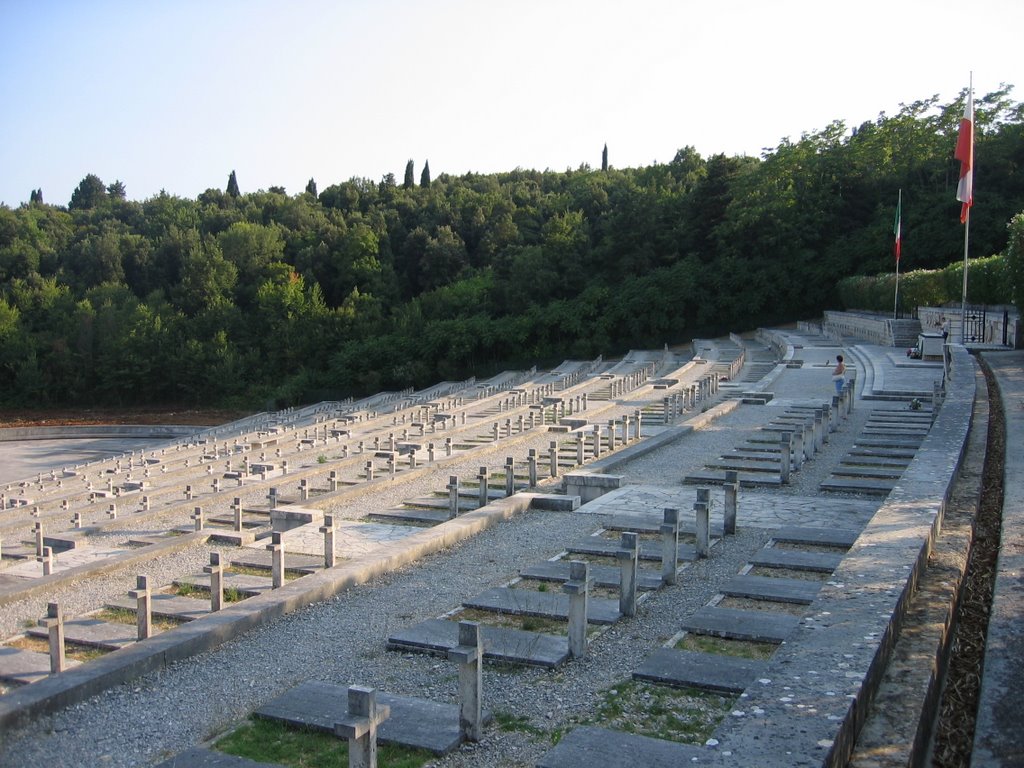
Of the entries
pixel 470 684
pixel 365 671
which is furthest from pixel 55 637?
pixel 470 684

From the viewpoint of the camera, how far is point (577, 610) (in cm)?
653

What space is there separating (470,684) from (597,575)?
12.7ft

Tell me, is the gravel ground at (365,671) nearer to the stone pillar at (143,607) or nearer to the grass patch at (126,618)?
the grass patch at (126,618)

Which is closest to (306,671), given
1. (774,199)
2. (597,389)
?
(597,389)

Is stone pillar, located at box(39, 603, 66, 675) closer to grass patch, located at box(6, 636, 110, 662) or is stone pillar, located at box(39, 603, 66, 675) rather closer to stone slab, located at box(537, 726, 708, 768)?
grass patch, located at box(6, 636, 110, 662)

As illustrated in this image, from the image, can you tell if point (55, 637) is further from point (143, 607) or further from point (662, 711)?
point (662, 711)

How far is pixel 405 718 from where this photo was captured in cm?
550

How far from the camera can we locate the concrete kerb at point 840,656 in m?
3.98

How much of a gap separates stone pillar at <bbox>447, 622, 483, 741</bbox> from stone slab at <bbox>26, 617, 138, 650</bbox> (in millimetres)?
3636

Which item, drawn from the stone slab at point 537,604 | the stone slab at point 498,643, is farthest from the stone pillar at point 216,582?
the stone slab at point 537,604

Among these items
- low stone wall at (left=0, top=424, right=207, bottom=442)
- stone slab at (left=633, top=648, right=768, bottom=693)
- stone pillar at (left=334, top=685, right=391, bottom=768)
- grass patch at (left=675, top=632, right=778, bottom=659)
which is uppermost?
stone pillar at (left=334, top=685, right=391, bottom=768)

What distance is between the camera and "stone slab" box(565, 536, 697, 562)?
9609mm

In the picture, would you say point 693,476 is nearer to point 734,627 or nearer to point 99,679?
point 734,627

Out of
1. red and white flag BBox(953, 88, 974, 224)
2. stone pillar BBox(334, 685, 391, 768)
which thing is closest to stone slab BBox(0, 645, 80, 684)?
stone pillar BBox(334, 685, 391, 768)
